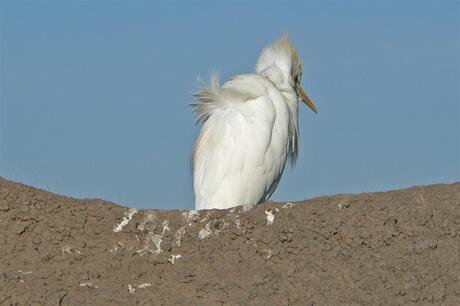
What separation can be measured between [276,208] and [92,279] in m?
1.31

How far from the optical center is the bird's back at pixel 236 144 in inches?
406

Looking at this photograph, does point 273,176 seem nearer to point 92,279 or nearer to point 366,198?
point 366,198

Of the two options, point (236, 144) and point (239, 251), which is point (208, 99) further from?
point (239, 251)

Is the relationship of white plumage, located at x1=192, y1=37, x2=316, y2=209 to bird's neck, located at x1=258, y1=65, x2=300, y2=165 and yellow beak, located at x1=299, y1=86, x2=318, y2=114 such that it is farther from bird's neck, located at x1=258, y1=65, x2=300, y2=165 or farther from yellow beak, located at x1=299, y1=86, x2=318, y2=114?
yellow beak, located at x1=299, y1=86, x2=318, y2=114

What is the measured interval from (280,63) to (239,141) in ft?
6.69

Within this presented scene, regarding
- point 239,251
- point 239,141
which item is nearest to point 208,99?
point 239,141

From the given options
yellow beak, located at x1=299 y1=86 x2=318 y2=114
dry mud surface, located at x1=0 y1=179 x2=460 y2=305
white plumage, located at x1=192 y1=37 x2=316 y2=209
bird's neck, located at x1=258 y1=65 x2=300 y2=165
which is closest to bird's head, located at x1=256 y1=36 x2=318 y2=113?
→ bird's neck, located at x1=258 y1=65 x2=300 y2=165

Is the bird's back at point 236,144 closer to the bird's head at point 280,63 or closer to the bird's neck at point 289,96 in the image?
the bird's neck at point 289,96

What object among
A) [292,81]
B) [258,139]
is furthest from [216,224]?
[292,81]

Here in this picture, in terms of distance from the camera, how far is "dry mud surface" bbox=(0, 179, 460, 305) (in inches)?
274

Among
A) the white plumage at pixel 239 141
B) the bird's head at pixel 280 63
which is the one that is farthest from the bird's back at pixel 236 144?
the bird's head at pixel 280 63

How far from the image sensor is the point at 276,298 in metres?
6.94

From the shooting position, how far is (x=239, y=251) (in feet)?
23.7

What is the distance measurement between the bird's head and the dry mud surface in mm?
4433
